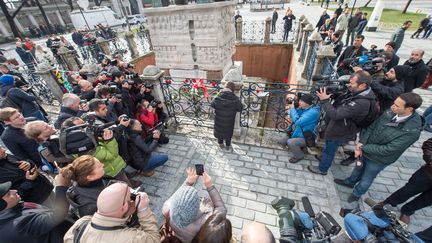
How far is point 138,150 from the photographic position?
3.80 metres

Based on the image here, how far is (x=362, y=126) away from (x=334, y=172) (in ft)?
4.22

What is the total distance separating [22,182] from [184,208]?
2569 millimetres

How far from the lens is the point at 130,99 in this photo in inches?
188

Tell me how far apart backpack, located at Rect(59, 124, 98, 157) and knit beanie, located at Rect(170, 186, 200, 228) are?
1649mm

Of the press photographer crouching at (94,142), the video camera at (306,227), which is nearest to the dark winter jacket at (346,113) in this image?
the video camera at (306,227)

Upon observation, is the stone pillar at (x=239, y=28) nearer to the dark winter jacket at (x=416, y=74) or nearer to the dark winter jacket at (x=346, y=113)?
the dark winter jacket at (x=416, y=74)

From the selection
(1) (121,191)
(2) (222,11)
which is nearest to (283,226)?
(1) (121,191)

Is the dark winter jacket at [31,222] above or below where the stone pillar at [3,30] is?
above

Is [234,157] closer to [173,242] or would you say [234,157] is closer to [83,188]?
[173,242]

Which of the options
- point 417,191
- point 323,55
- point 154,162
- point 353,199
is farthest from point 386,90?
point 154,162

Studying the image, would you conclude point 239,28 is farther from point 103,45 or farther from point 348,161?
point 348,161

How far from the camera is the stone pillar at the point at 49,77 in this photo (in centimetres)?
692

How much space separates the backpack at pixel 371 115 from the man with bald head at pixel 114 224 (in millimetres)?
3567

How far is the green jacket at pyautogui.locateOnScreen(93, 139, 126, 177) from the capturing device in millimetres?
2984
